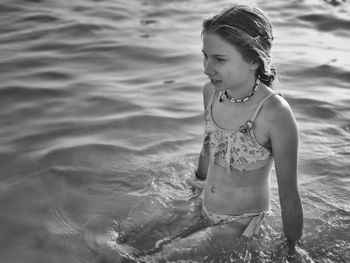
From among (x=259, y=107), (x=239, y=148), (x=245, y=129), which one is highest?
(x=259, y=107)

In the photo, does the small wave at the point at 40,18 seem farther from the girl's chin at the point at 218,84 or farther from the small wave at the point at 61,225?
the girl's chin at the point at 218,84

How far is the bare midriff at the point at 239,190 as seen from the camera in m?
3.70

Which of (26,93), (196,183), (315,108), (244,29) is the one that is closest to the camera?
(244,29)

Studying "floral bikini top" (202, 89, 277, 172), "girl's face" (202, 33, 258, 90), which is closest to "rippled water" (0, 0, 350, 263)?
"floral bikini top" (202, 89, 277, 172)

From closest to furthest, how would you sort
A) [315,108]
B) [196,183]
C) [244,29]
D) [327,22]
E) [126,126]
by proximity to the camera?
[244,29], [196,183], [126,126], [315,108], [327,22]

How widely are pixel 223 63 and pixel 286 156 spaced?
2.13 ft

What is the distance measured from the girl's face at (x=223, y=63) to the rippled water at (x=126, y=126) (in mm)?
1060

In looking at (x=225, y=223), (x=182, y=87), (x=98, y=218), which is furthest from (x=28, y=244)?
(x=182, y=87)

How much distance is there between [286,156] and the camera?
3404 mm

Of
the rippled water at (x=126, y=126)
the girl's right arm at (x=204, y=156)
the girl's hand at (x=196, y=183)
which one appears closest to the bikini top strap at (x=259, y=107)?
the girl's right arm at (x=204, y=156)

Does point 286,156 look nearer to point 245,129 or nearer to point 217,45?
point 245,129

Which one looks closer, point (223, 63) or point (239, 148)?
point (223, 63)

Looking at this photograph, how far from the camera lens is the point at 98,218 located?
4.31 metres

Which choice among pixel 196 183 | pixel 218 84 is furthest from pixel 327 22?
pixel 218 84
